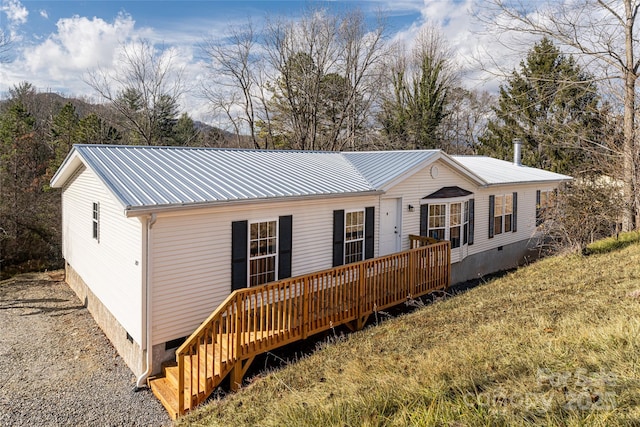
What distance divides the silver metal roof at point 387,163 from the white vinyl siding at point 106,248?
19.6 ft

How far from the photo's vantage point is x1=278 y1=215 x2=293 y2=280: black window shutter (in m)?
8.48

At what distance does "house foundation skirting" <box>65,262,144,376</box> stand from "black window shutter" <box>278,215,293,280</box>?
10.2 ft

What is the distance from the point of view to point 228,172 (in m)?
9.18

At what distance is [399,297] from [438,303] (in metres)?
0.92

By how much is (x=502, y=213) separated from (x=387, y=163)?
6.32 m

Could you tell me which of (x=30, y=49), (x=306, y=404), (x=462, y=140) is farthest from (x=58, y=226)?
(x=462, y=140)

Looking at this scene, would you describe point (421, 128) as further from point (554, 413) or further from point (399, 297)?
point (554, 413)

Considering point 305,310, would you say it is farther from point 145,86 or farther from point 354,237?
point 145,86

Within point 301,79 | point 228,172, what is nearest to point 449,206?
point 228,172

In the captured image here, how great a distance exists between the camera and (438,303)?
30.8 ft

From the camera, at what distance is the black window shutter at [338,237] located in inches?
376

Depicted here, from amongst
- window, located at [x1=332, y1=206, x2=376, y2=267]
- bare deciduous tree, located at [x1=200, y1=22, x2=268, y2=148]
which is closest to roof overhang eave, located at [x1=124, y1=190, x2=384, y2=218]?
window, located at [x1=332, y1=206, x2=376, y2=267]

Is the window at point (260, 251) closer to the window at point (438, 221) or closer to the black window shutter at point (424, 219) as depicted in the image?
the black window shutter at point (424, 219)

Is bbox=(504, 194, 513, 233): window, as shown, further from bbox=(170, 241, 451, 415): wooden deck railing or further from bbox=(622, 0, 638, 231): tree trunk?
bbox=(170, 241, 451, 415): wooden deck railing
